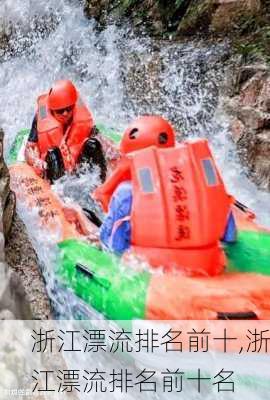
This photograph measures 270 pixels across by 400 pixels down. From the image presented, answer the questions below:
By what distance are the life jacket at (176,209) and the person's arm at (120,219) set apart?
0.19ft

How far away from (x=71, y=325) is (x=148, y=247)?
738 mm

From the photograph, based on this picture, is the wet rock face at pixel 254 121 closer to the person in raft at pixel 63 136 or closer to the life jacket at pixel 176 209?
the person in raft at pixel 63 136

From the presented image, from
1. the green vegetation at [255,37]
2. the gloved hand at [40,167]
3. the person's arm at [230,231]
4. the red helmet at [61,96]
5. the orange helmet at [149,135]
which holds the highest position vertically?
the green vegetation at [255,37]

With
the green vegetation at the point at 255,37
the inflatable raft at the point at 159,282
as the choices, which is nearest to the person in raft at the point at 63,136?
the inflatable raft at the point at 159,282

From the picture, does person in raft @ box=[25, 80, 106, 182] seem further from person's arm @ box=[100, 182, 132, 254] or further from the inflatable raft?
person's arm @ box=[100, 182, 132, 254]

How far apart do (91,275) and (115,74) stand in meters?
4.65

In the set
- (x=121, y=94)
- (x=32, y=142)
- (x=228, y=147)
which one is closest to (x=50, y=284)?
(x=32, y=142)

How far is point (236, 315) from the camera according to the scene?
11.1ft

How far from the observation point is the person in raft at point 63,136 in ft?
17.4

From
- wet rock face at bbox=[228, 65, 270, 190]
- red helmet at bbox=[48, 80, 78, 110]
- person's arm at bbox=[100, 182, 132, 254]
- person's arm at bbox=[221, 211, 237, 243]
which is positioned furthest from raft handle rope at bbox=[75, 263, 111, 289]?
wet rock face at bbox=[228, 65, 270, 190]

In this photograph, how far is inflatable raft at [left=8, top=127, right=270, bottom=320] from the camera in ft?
11.3

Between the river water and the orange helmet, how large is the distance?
4.58ft

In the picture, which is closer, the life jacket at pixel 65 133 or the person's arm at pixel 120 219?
the person's arm at pixel 120 219

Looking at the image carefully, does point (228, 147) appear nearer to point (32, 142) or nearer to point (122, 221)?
point (32, 142)
